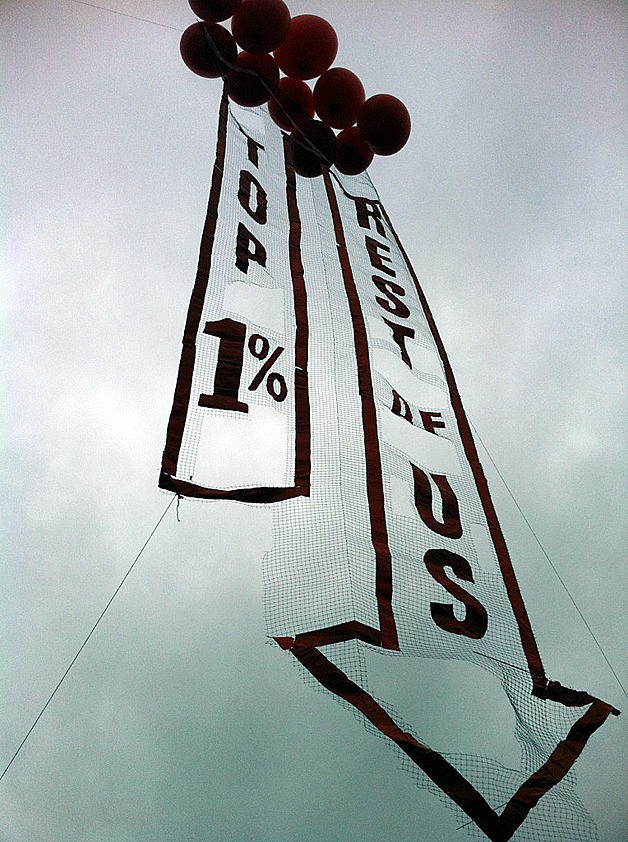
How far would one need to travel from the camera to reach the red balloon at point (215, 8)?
4863mm

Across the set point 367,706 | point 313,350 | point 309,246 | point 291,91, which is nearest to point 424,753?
point 367,706

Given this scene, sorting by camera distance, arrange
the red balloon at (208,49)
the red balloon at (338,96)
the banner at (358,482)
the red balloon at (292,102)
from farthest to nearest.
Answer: the red balloon at (292,102)
the red balloon at (338,96)
the red balloon at (208,49)
the banner at (358,482)

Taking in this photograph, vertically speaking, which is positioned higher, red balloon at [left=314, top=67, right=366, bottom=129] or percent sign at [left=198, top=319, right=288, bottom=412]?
red balloon at [left=314, top=67, right=366, bottom=129]

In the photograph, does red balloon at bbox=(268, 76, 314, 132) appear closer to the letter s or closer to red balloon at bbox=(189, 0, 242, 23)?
red balloon at bbox=(189, 0, 242, 23)

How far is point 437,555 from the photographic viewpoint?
3.57 meters

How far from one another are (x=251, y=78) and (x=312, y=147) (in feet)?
2.31

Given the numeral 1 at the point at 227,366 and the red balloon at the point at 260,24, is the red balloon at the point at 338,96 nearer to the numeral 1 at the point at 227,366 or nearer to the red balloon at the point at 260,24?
the red balloon at the point at 260,24

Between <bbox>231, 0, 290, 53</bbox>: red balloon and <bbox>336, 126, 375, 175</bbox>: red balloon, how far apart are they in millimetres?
900

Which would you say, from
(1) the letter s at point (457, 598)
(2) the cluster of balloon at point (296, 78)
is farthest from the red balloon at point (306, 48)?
(1) the letter s at point (457, 598)

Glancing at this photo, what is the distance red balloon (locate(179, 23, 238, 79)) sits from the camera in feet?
16.4

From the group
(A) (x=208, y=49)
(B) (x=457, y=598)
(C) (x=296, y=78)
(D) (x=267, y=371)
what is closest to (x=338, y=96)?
(C) (x=296, y=78)

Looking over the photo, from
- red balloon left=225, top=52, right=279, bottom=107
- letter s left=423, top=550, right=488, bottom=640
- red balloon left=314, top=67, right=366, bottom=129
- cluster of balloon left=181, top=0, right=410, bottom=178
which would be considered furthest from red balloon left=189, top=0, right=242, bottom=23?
letter s left=423, top=550, right=488, bottom=640

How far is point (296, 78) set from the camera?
5250 millimetres

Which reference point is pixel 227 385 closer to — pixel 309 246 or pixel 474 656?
pixel 474 656
